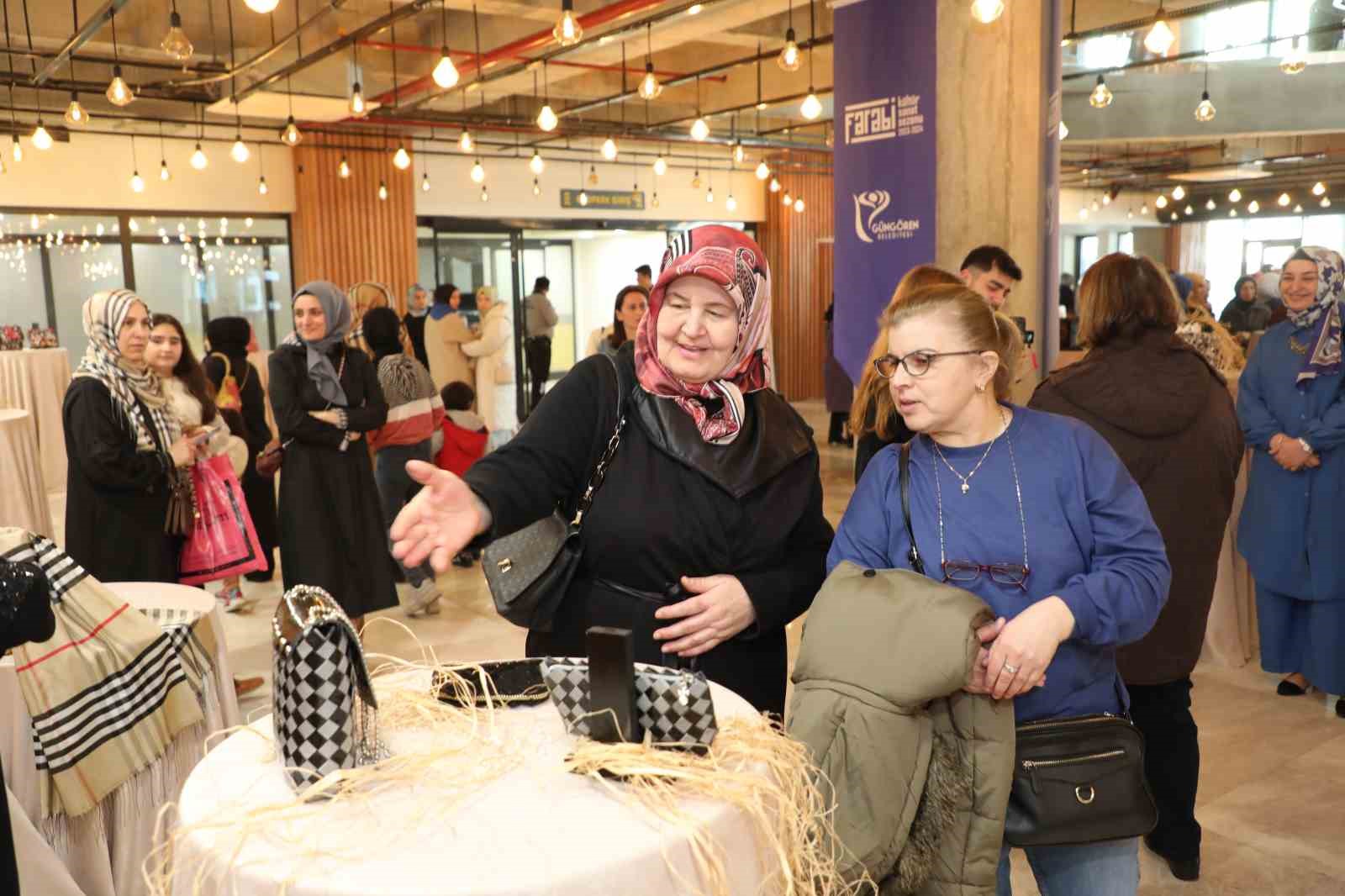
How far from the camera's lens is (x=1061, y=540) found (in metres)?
1.87

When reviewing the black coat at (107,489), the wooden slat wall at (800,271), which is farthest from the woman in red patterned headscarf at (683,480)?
the wooden slat wall at (800,271)

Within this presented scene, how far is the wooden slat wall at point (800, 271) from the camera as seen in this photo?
57.8 feet

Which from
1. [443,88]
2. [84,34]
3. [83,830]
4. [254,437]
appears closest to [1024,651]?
[83,830]

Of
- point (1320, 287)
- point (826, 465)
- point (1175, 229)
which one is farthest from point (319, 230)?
point (1175, 229)

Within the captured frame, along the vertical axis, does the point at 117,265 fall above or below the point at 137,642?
above

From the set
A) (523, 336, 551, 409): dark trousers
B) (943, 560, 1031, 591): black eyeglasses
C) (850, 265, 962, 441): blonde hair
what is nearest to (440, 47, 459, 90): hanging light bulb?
(850, 265, 962, 441): blonde hair

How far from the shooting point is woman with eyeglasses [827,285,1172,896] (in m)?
1.85

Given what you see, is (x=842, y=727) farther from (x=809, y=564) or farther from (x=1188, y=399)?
(x=1188, y=399)

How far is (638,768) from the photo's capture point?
48.0 inches

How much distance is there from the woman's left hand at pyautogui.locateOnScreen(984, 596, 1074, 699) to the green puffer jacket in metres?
0.04

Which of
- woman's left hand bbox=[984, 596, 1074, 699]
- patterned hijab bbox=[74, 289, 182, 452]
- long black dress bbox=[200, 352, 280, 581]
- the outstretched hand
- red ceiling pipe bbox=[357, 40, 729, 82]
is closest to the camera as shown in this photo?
the outstretched hand

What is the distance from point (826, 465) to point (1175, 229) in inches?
725

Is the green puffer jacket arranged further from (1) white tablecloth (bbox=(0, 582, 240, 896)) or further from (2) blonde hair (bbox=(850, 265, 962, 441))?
(1) white tablecloth (bbox=(0, 582, 240, 896))

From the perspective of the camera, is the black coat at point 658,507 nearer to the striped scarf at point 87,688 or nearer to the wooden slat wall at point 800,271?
the striped scarf at point 87,688
